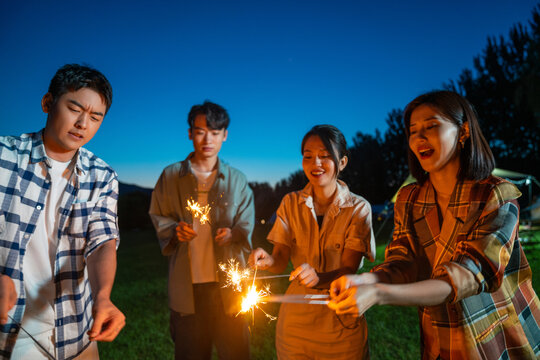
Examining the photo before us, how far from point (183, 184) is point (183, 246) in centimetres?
70

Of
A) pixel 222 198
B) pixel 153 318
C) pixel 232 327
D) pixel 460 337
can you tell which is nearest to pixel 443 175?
pixel 460 337

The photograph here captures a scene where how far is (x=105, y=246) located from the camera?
89.8 inches

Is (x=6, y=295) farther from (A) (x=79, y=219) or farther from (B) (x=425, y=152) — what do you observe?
(B) (x=425, y=152)

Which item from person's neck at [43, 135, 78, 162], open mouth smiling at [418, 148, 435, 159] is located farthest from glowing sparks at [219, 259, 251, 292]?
open mouth smiling at [418, 148, 435, 159]

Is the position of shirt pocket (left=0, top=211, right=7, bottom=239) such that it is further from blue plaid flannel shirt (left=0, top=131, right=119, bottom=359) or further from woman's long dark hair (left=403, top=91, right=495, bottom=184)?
woman's long dark hair (left=403, top=91, right=495, bottom=184)

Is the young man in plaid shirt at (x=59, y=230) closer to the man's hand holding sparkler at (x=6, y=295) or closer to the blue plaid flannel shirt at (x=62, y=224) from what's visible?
the blue plaid flannel shirt at (x=62, y=224)

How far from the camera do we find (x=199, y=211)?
12.0 ft

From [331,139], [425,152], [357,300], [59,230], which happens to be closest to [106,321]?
[59,230]

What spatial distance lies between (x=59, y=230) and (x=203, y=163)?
5.92ft

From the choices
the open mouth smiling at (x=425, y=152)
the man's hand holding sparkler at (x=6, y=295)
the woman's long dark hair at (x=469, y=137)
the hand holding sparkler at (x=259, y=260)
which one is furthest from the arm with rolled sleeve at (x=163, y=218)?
the woman's long dark hair at (x=469, y=137)

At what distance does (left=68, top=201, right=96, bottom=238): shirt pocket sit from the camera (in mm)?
2237

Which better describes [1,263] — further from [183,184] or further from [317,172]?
[317,172]

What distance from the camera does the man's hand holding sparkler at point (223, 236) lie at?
129 inches

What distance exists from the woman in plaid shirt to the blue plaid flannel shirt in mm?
1768
